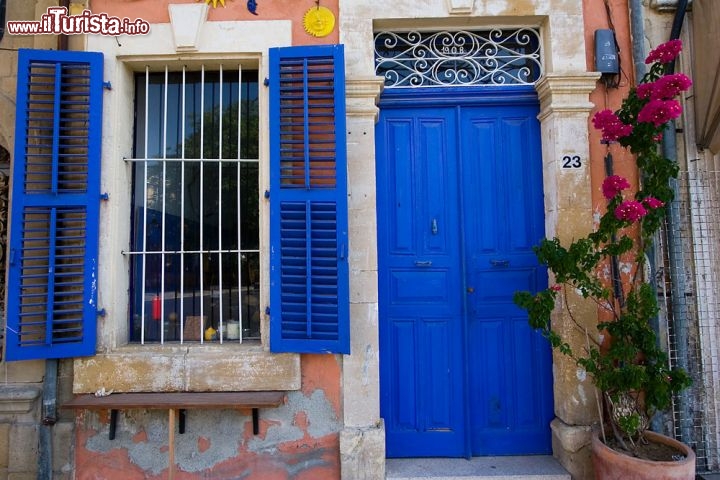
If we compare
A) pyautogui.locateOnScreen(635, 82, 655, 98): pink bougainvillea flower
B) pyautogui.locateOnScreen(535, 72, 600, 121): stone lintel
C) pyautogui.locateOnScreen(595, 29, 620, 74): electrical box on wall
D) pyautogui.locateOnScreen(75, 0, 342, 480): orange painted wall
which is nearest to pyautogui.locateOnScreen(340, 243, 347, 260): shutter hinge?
pyautogui.locateOnScreen(75, 0, 342, 480): orange painted wall

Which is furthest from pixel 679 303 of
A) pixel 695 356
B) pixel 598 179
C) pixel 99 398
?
pixel 99 398

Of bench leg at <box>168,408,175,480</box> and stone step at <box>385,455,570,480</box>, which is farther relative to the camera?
stone step at <box>385,455,570,480</box>

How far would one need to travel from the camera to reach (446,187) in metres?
3.60

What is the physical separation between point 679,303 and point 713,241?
523 mm

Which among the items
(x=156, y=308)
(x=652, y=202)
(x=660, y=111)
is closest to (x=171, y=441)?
(x=156, y=308)

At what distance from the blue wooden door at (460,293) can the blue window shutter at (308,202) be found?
0.46 meters

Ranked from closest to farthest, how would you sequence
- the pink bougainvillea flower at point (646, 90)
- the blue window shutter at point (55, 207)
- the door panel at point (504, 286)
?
the pink bougainvillea flower at point (646, 90), the blue window shutter at point (55, 207), the door panel at point (504, 286)

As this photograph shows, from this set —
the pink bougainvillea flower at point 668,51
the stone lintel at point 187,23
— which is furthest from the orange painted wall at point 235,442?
the pink bougainvillea flower at point 668,51

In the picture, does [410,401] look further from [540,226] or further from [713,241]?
[713,241]

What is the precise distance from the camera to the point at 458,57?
3664 mm

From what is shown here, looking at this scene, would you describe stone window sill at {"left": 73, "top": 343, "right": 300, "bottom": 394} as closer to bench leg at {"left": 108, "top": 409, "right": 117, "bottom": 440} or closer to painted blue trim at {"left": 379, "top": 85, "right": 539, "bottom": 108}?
bench leg at {"left": 108, "top": 409, "right": 117, "bottom": 440}

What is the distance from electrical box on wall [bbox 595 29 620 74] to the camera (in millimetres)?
3387

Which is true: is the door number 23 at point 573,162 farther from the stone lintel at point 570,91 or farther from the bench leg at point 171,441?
the bench leg at point 171,441

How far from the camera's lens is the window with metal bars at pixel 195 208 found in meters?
3.54
